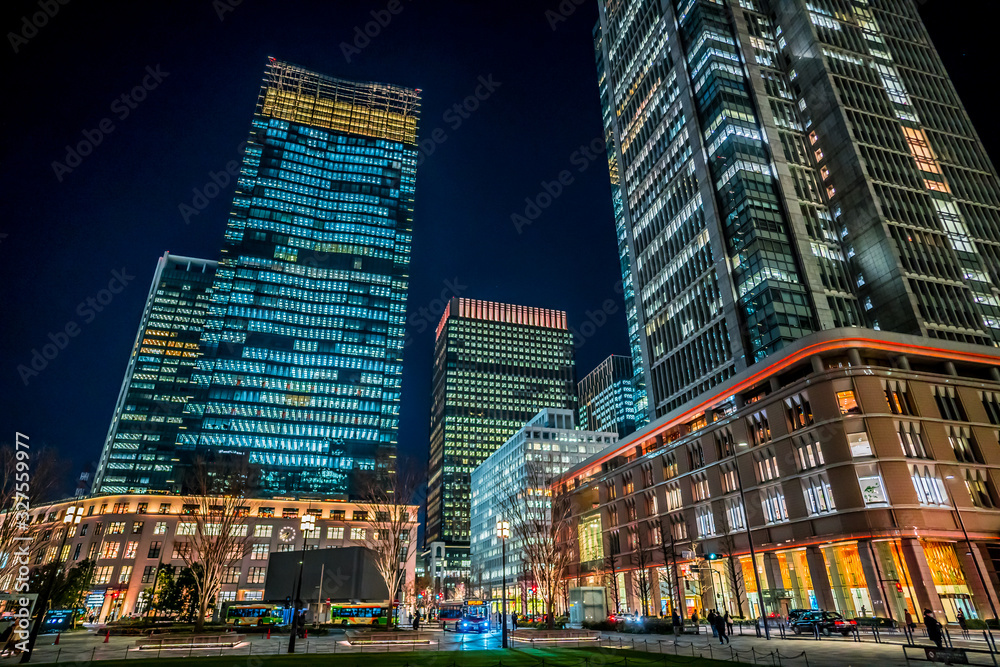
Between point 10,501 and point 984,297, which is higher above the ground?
point 984,297

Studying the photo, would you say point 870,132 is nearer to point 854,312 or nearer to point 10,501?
point 854,312

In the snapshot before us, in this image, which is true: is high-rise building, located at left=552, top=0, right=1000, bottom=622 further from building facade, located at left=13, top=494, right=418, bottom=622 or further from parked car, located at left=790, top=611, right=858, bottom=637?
building facade, located at left=13, top=494, right=418, bottom=622

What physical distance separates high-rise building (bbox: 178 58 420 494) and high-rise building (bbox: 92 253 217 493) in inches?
567

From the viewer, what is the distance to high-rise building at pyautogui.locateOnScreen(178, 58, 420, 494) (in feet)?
474

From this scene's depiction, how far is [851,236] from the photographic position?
84812 millimetres

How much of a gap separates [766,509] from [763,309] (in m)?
29.8

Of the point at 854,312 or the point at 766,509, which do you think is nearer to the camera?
the point at 766,509

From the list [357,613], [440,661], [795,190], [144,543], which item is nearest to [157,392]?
[144,543]

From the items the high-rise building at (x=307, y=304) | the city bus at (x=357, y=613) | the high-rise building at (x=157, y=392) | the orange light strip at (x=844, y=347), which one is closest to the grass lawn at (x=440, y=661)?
the city bus at (x=357, y=613)

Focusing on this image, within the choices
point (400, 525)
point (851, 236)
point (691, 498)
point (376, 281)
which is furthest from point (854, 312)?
point (376, 281)

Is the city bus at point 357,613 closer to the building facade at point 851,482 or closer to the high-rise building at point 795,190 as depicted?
the building facade at point 851,482

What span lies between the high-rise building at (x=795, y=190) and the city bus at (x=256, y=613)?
214 feet

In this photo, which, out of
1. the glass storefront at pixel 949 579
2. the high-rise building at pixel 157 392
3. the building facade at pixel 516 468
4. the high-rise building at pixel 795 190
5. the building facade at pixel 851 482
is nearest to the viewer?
the glass storefront at pixel 949 579

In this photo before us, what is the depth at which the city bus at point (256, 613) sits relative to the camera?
57.9 meters
